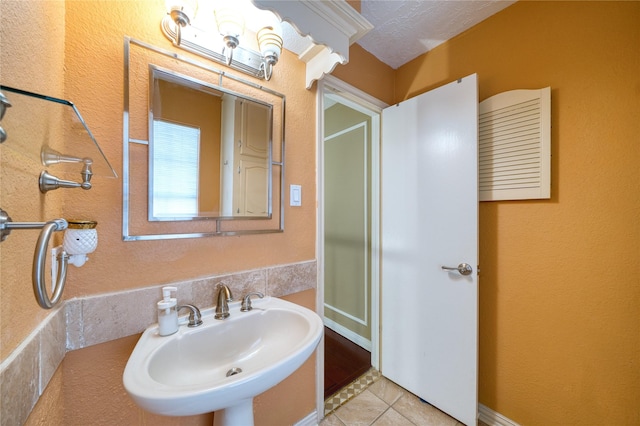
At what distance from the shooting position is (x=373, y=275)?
5.72ft

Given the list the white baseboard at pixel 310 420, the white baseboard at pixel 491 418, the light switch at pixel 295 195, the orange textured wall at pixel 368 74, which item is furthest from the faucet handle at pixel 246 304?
the white baseboard at pixel 491 418

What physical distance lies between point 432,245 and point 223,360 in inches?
48.3

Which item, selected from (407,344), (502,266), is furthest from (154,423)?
(502,266)

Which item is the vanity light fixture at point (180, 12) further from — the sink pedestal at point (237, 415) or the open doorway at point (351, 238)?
the sink pedestal at point (237, 415)

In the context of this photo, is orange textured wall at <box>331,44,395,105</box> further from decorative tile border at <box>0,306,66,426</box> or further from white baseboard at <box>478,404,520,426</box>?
white baseboard at <box>478,404,520,426</box>

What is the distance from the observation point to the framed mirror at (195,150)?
81cm

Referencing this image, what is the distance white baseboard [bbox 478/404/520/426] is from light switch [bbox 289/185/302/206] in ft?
5.20

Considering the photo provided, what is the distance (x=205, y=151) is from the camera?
0.95 metres

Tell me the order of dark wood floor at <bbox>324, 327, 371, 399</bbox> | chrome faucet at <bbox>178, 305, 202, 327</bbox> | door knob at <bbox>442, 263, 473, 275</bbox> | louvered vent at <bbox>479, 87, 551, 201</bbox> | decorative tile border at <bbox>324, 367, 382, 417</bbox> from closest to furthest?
chrome faucet at <bbox>178, 305, 202, 327</bbox>
louvered vent at <bbox>479, 87, 551, 201</bbox>
door knob at <bbox>442, 263, 473, 275</bbox>
decorative tile border at <bbox>324, 367, 382, 417</bbox>
dark wood floor at <bbox>324, 327, 371, 399</bbox>

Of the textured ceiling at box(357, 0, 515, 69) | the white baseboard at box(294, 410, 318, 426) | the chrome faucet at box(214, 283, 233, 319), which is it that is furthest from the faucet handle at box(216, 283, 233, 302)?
the textured ceiling at box(357, 0, 515, 69)

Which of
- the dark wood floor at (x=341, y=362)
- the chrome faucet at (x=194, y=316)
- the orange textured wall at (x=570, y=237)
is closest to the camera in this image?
the chrome faucet at (x=194, y=316)

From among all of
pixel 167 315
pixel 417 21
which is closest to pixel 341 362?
pixel 167 315

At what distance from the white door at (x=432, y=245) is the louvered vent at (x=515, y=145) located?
0.48 ft

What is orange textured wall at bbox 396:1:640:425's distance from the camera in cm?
95
